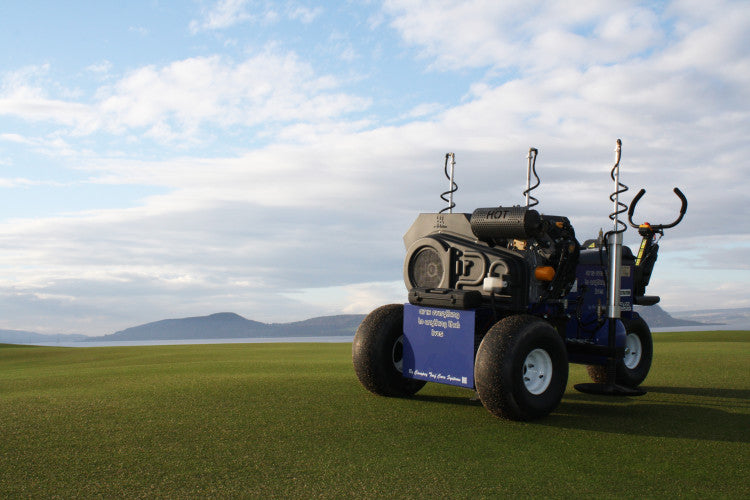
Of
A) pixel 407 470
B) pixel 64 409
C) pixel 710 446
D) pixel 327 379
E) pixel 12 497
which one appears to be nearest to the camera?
pixel 12 497

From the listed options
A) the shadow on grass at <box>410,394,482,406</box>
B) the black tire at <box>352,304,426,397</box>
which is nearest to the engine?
the black tire at <box>352,304,426,397</box>

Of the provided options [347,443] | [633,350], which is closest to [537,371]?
[347,443]

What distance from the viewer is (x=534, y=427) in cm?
609

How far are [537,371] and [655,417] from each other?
1399mm

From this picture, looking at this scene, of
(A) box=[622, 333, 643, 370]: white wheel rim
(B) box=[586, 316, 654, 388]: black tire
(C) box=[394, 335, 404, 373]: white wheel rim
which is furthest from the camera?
(A) box=[622, 333, 643, 370]: white wheel rim

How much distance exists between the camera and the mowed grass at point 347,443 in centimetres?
428

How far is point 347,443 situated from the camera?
5.27 metres

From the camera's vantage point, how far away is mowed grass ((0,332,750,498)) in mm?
4277

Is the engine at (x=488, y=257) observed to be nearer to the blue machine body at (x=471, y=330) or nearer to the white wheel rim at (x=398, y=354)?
the blue machine body at (x=471, y=330)

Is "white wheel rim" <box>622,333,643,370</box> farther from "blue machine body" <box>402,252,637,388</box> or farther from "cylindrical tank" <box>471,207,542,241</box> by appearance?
"cylindrical tank" <box>471,207,542,241</box>

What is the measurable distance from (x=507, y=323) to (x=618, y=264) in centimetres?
231

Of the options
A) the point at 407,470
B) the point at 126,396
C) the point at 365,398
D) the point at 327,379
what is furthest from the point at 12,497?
the point at 327,379

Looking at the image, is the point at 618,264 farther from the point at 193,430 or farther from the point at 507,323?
the point at 193,430

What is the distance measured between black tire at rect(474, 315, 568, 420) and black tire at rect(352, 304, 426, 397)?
1.40 metres
